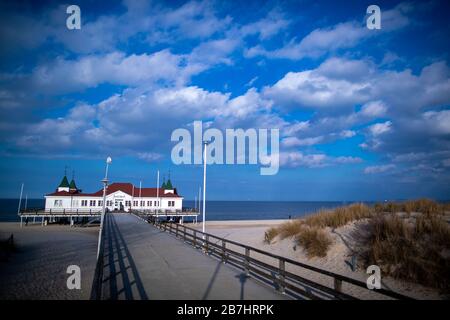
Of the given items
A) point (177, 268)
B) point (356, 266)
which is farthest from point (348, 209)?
point (177, 268)

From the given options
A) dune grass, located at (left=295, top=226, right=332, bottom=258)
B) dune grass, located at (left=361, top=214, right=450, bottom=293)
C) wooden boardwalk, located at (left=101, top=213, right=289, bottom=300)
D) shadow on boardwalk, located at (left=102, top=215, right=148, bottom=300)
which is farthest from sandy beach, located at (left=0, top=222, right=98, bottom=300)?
dune grass, located at (left=361, top=214, right=450, bottom=293)

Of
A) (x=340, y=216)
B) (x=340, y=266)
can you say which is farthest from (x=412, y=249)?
(x=340, y=216)

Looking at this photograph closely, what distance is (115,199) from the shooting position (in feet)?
191

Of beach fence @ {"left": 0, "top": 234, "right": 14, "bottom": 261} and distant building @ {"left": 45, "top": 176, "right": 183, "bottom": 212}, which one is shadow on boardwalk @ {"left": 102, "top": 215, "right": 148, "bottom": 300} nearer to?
beach fence @ {"left": 0, "top": 234, "right": 14, "bottom": 261}

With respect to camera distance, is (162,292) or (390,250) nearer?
(162,292)

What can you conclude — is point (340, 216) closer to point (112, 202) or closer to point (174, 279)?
point (174, 279)

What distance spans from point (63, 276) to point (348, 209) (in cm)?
1626

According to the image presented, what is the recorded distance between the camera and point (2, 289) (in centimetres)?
1270

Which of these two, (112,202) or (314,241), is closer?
(314,241)

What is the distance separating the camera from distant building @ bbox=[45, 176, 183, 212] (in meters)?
54.5
